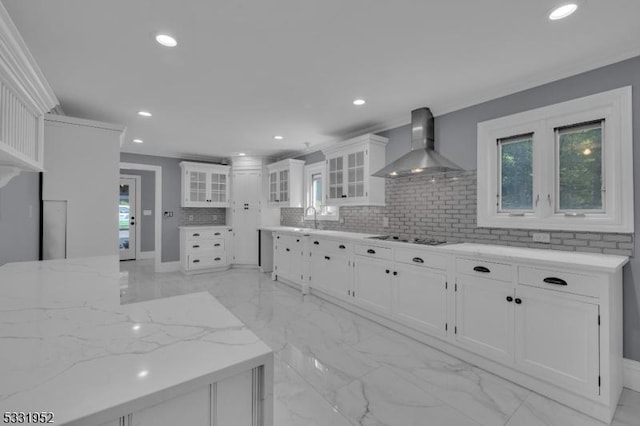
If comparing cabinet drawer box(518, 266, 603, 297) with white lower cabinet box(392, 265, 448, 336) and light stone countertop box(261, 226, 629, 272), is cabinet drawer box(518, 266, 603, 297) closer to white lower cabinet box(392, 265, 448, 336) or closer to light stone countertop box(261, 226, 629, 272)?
light stone countertop box(261, 226, 629, 272)

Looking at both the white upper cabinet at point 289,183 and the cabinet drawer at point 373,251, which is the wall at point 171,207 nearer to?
the white upper cabinet at point 289,183

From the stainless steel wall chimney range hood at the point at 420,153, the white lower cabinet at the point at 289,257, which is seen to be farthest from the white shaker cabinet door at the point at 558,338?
the white lower cabinet at the point at 289,257

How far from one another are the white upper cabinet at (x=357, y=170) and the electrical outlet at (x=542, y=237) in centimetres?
183

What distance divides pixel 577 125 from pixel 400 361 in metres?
2.53

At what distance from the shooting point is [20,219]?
259 centimetres

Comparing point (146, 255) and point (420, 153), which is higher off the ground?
point (420, 153)

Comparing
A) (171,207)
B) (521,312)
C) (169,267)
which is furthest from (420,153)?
(169,267)

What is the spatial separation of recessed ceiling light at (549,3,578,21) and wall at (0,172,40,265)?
3.95 meters

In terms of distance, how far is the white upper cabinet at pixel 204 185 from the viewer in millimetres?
6227

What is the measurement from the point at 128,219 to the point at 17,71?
7.20 meters

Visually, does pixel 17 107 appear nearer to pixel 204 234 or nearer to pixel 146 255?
pixel 204 234

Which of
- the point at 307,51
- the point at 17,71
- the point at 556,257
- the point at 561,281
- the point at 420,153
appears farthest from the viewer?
the point at 420,153

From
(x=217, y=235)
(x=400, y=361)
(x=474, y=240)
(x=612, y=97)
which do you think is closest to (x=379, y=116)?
(x=474, y=240)

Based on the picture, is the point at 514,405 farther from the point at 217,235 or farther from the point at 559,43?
the point at 217,235
